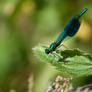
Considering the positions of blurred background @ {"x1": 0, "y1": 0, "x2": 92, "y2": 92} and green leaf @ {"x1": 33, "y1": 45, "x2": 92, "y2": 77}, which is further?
blurred background @ {"x1": 0, "y1": 0, "x2": 92, "y2": 92}

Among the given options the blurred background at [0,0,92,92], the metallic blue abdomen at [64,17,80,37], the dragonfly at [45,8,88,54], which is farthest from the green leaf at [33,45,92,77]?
the blurred background at [0,0,92,92]

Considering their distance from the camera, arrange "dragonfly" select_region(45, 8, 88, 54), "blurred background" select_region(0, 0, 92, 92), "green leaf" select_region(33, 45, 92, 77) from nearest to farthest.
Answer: "green leaf" select_region(33, 45, 92, 77) < "dragonfly" select_region(45, 8, 88, 54) < "blurred background" select_region(0, 0, 92, 92)

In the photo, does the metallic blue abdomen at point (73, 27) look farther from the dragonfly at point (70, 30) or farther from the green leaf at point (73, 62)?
the green leaf at point (73, 62)

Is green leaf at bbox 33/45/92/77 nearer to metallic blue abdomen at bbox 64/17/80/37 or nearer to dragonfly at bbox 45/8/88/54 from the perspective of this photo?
dragonfly at bbox 45/8/88/54

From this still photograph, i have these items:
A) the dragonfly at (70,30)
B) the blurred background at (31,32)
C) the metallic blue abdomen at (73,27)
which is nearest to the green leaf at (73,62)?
the dragonfly at (70,30)

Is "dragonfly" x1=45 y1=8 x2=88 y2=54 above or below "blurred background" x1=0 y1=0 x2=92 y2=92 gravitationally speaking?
below

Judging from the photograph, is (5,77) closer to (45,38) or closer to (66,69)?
(45,38)

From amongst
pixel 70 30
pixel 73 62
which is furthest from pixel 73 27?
pixel 73 62
